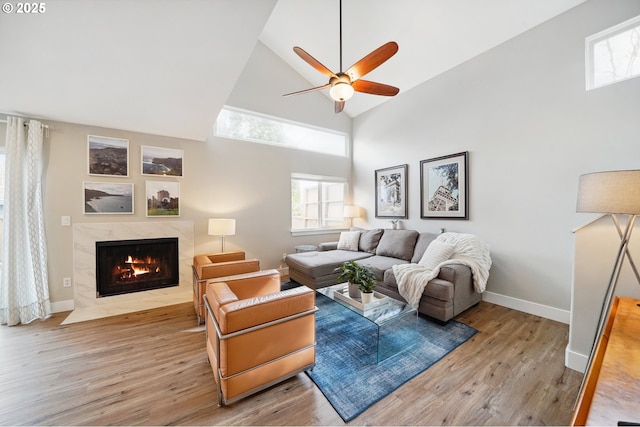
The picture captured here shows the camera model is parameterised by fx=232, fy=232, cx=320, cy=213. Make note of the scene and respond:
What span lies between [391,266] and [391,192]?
5.77 ft

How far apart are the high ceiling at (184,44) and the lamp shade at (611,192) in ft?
8.33

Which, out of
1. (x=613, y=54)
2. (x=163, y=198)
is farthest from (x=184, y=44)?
(x=613, y=54)

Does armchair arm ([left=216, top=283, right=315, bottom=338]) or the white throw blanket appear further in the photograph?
the white throw blanket

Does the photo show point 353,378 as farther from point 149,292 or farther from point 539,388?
point 149,292

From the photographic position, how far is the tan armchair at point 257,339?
150 cm

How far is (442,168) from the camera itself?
3.82 meters

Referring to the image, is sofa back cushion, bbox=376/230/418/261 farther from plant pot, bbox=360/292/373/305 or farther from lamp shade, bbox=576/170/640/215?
lamp shade, bbox=576/170/640/215

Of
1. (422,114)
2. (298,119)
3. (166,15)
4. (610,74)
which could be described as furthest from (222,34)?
(610,74)

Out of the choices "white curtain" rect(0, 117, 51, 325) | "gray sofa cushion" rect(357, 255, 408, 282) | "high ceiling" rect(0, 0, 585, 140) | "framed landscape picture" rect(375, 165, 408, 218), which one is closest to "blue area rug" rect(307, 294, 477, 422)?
"gray sofa cushion" rect(357, 255, 408, 282)

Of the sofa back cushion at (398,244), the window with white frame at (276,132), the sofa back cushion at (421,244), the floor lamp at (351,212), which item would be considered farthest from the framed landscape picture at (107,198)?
the sofa back cushion at (421,244)

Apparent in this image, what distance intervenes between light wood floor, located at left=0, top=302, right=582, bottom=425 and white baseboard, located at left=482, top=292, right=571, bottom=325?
307 millimetres

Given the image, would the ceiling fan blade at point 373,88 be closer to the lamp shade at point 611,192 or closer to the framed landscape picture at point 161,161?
the lamp shade at point 611,192

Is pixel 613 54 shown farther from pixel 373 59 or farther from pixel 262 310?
pixel 262 310

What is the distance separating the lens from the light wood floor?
4.91 ft
